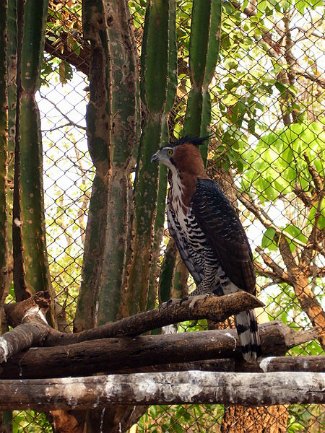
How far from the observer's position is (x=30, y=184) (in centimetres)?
304

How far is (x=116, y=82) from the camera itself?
3.18 m

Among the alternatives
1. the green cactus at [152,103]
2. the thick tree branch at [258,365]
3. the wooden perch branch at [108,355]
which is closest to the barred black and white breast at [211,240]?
the green cactus at [152,103]

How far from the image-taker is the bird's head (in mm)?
3207

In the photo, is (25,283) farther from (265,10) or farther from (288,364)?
(265,10)

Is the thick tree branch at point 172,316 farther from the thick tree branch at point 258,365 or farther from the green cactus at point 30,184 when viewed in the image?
the green cactus at point 30,184

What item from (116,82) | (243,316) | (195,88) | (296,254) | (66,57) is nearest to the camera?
(243,316)

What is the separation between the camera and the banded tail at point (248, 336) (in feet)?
8.70

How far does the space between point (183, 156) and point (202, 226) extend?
0.99ft

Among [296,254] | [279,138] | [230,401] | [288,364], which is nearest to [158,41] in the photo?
[279,138]

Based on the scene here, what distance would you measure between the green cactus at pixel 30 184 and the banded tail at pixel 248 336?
75 centimetres

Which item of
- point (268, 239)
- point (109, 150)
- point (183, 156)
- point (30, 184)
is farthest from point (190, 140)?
point (268, 239)

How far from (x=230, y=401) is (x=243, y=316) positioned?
0.96m

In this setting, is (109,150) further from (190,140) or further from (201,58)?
(201,58)

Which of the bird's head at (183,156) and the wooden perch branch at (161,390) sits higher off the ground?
the bird's head at (183,156)
